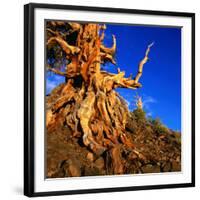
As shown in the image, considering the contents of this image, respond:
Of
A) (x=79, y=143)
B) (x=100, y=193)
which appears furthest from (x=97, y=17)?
(x=100, y=193)

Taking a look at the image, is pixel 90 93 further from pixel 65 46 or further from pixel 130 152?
pixel 130 152

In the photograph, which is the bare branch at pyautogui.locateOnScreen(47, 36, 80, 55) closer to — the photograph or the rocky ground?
the photograph

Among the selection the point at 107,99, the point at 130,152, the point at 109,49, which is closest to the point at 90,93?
the point at 107,99

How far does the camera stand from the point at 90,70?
416 centimetres

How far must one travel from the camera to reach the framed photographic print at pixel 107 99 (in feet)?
13.1

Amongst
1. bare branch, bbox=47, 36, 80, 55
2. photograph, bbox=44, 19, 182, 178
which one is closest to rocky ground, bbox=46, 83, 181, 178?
photograph, bbox=44, 19, 182, 178

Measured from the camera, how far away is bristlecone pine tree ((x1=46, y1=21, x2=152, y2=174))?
13.4 ft

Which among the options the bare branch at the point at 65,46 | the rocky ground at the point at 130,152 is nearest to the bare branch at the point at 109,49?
the bare branch at the point at 65,46

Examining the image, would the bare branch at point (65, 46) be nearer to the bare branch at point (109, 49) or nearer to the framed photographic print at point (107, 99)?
the framed photographic print at point (107, 99)

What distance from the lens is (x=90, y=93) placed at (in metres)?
4.16

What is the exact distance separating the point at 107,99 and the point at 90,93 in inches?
4.8

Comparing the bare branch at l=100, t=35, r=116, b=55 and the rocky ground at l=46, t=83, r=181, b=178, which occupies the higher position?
the bare branch at l=100, t=35, r=116, b=55
